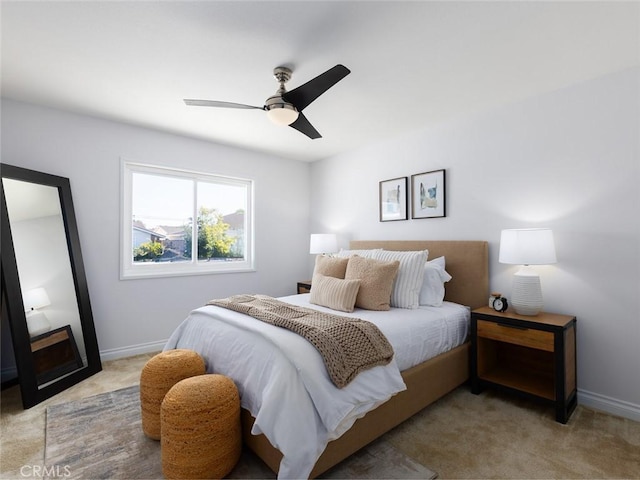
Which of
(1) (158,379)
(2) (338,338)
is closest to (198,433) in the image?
(1) (158,379)

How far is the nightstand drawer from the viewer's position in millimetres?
2287

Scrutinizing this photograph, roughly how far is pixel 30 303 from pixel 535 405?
3961 millimetres

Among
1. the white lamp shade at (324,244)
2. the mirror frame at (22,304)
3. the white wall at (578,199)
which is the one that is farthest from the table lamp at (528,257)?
the mirror frame at (22,304)

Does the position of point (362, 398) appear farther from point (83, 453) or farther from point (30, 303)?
point (30, 303)

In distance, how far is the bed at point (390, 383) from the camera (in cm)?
156

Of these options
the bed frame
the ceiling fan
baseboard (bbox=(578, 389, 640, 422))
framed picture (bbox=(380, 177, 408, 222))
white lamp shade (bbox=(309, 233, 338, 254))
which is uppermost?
the ceiling fan

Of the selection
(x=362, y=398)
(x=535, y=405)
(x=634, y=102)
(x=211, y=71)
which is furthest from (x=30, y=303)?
(x=634, y=102)

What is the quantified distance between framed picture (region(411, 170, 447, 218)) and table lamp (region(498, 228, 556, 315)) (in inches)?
36.5

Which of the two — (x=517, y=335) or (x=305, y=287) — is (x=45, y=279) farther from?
(x=517, y=335)

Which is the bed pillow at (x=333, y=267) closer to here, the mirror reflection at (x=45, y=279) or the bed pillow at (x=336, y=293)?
the bed pillow at (x=336, y=293)

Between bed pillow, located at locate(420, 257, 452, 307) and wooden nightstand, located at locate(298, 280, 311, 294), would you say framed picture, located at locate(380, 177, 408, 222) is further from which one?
wooden nightstand, located at locate(298, 280, 311, 294)

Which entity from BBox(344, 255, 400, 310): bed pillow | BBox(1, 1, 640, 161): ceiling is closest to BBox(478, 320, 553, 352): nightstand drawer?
BBox(344, 255, 400, 310): bed pillow

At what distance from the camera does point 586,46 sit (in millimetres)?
2072

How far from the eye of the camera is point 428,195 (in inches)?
138
